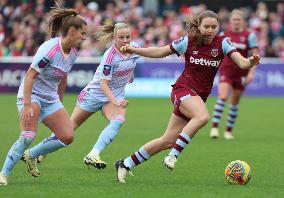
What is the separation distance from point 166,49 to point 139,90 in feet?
50.8

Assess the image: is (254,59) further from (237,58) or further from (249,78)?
(249,78)

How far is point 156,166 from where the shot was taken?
36.8 feet

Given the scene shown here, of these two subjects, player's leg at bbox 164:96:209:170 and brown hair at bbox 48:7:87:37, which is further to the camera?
player's leg at bbox 164:96:209:170

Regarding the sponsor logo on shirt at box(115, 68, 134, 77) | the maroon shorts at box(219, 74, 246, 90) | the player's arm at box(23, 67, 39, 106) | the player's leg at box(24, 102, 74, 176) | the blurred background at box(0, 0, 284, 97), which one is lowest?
the blurred background at box(0, 0, 284, 97)

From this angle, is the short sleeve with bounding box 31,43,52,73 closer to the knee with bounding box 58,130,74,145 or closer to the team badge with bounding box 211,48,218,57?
the knee with bounding box 58,130,74,145

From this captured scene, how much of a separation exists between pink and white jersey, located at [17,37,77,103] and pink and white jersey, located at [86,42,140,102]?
4.67ft

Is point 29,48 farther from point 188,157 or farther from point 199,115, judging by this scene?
point 199,115

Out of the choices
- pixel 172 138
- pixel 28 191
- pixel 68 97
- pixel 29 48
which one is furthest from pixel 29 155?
pixel 29 48

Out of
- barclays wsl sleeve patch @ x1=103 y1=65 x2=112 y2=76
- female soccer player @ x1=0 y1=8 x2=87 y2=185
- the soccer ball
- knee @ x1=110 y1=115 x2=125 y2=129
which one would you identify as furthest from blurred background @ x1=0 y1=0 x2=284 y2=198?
barclays wsl sleeve patch @ x1=103 y1=65 x2=112 y2=76

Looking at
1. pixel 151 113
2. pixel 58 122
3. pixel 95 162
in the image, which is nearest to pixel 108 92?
pixel 95 162

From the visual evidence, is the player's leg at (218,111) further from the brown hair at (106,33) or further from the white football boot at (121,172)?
the white football boot at (121,172)

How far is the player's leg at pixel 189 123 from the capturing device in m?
9.48

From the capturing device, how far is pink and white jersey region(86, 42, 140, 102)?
10906 millimetres

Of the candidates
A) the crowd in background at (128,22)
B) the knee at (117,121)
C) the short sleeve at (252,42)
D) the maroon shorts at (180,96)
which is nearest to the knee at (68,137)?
the maroon shorts at (180,96)
